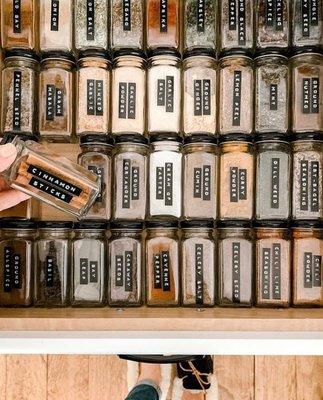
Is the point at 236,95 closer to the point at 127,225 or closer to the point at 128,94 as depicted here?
the point at 128,94

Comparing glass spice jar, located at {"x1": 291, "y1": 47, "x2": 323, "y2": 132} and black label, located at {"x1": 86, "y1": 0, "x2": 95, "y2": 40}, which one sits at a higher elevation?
black label, located at {"x1": 86, "y1": 0, "x2": 95, "y2": 40}

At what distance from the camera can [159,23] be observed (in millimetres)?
1494

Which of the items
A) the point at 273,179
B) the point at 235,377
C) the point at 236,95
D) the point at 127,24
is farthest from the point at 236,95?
the point at 235,377

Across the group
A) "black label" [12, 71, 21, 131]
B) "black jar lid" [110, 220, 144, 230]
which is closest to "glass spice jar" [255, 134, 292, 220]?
"black jar lid" [110, 220, 144, 230]

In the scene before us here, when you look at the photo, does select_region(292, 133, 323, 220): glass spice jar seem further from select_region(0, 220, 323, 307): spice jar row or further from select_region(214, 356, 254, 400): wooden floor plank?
select_region(214, 356, 254, 400): wooden floor plank

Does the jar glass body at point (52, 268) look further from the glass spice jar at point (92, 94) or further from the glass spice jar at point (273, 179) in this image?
the glass spice jar at point (273, 179)

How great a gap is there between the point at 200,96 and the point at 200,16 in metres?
0.22

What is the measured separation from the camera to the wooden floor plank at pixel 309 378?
5.98ft

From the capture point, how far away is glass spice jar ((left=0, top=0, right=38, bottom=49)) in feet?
4.90

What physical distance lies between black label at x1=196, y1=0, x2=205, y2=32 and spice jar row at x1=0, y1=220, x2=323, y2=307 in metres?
0.53

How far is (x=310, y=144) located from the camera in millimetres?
1473

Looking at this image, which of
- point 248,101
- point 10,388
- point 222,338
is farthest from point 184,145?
point 10,388

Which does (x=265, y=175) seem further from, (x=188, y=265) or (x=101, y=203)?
(x=101, y=203)

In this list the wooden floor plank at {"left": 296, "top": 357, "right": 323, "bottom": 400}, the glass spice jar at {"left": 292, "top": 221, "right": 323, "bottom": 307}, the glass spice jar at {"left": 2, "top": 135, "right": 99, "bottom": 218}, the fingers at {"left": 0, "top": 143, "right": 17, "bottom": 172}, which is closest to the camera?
the fingers at {"left": 0, "top": 143, "right": 17, "bottom": 172}
